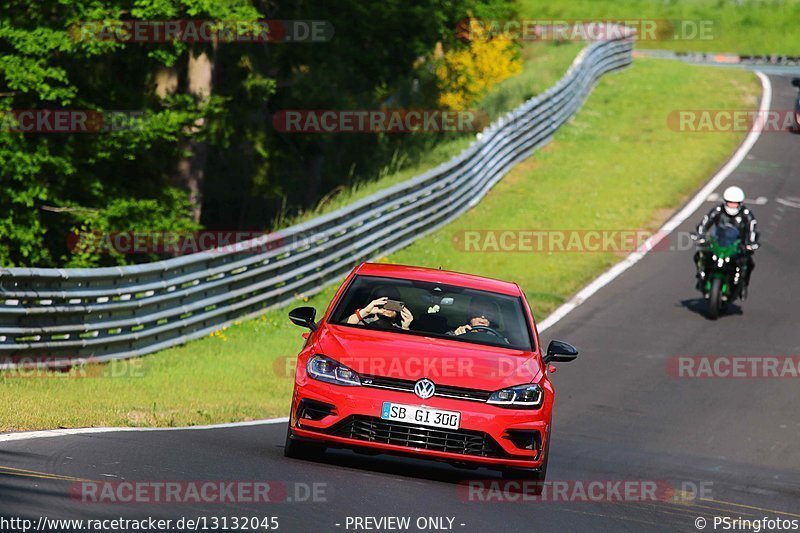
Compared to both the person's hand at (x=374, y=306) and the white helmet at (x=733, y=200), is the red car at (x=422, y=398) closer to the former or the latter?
the person's hand at (x=374, y=306)

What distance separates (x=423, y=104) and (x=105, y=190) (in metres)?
15.5

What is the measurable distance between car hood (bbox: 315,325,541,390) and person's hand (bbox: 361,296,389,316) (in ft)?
1.33

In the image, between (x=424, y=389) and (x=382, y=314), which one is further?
(x=382, y=314)

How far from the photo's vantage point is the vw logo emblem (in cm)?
966

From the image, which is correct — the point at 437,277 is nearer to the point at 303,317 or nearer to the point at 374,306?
the point at 374,306

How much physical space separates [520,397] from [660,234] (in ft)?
56.8

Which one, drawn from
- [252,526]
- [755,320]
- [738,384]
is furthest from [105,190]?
[252,526]

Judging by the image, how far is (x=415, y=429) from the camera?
379 inches

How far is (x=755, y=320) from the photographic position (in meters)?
20.7

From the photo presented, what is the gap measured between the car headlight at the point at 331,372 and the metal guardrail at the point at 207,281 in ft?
19.0

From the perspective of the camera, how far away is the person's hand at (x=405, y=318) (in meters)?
11.0

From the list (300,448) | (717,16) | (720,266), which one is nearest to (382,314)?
(300,448)

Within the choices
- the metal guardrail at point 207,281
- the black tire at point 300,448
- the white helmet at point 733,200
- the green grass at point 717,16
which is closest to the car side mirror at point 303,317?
the black tire at point 300,448

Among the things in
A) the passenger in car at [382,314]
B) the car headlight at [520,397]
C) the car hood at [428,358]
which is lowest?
the car headlight at [520,397]
